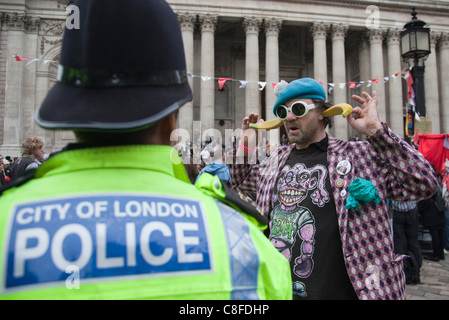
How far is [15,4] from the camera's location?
74.0ft

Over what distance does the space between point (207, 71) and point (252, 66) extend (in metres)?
3.18

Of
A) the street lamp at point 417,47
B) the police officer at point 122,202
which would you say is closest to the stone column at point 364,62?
the street lamp at point 417,47

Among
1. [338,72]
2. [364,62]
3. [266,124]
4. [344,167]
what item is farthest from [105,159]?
[364,62]

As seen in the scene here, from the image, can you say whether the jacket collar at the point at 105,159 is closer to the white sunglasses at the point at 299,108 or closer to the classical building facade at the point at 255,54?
the white sunglasses at the point at 299,108

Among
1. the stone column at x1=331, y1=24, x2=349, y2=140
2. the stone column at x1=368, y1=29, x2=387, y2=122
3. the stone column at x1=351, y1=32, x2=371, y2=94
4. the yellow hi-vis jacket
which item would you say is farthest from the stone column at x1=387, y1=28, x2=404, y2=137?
the yellow hi-vis jacket

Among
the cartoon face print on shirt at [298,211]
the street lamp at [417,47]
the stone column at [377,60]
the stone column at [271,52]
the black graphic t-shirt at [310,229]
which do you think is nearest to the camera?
the black graphic t-shirt at [310,229]

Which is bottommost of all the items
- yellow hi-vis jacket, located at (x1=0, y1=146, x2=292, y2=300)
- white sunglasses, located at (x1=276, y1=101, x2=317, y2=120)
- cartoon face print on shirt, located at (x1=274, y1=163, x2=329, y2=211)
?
yellow hi-vis jacket, located at (x1=0, y1=146, x2=292, y2=300)

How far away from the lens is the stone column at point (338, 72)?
24.9m

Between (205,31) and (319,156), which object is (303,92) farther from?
(205,31)

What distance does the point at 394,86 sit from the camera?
84.6 ft

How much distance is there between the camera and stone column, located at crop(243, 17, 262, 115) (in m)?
24.2

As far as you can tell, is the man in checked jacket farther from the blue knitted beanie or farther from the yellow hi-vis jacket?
the yellow hi-vis jacket

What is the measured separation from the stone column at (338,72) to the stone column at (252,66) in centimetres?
566

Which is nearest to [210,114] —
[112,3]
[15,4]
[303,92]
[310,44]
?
[310,44]
